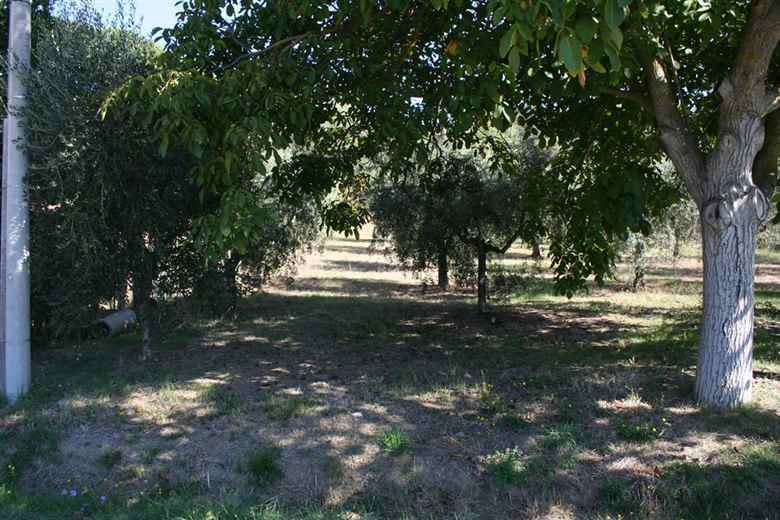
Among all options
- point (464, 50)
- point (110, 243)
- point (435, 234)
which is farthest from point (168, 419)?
point (435, 234)

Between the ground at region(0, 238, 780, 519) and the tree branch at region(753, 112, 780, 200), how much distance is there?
1.99 m

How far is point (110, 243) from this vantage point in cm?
720

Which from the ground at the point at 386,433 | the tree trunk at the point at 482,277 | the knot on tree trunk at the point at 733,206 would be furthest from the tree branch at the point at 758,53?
the tree trunk at the point at 482,277

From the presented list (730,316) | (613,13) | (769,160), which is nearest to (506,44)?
(613,13)

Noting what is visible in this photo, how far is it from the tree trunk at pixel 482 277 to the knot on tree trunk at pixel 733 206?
5.31 meters

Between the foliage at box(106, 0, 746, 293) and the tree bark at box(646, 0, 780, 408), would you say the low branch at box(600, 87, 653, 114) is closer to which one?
the foliage at box(106, 0, 746, 293)

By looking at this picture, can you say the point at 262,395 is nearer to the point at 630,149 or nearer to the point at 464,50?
the point at 464,50

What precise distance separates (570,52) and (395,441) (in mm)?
3550

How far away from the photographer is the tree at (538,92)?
5668 millimetres

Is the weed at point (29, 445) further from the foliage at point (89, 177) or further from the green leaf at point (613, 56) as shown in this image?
the green leaf at point (613, 56)

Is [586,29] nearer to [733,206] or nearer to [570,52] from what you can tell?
[570,52]

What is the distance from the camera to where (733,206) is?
19.0ft

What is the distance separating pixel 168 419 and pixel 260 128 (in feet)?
9.34

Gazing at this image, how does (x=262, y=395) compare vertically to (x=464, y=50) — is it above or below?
below
